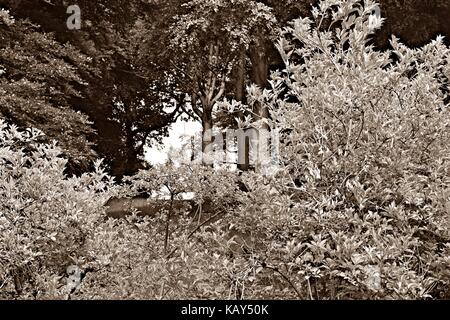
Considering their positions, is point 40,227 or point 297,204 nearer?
point 297,204

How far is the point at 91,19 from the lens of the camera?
16266mm

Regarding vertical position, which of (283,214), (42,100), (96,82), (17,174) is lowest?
(283,214)

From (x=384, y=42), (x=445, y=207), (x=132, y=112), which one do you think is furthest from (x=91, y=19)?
(x=445, y=207)

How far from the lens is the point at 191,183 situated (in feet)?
Answer: 19.5

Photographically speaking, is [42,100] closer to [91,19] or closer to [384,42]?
[91,19]

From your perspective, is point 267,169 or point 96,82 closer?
point 267,169

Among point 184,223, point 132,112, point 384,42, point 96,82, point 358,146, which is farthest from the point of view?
point 132,112

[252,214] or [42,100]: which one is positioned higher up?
[42,100]

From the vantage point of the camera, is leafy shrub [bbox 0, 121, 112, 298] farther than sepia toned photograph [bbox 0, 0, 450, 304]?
Yes

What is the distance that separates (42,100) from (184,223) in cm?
650

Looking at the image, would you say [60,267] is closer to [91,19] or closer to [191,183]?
[191,183]

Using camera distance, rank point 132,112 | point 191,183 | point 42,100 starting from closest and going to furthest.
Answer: point 191,183
point 42,100
point 132,112

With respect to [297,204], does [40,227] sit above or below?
below

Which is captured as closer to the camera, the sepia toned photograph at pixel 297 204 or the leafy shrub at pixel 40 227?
the sepia toned photograph at pixel 297 204
